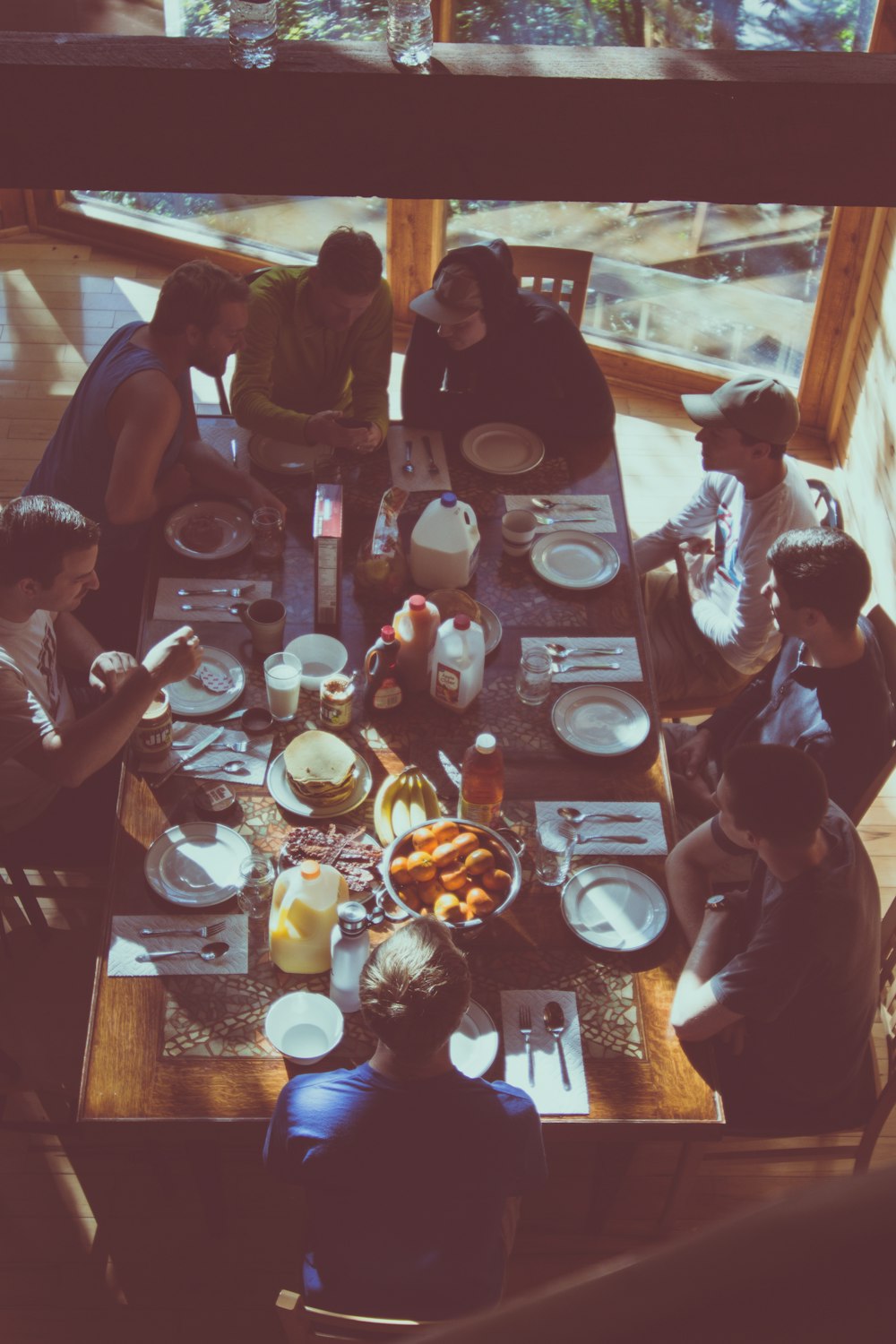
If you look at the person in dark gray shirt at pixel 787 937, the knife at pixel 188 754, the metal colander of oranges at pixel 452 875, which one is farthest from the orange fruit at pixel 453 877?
the knife at pixel 188 754

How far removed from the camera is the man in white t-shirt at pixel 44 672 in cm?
247

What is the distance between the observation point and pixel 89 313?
5566 millimetres

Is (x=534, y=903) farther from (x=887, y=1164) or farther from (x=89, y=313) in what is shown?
(x=89, y=313)

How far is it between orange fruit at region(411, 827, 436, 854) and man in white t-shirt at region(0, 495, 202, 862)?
624mm

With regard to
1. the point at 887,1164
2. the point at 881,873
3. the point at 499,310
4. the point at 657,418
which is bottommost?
the point at 881,873

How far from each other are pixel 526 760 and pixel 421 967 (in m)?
0.88

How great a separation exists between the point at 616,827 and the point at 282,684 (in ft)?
2.61

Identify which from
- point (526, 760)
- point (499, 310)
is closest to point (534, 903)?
point (526, 760)

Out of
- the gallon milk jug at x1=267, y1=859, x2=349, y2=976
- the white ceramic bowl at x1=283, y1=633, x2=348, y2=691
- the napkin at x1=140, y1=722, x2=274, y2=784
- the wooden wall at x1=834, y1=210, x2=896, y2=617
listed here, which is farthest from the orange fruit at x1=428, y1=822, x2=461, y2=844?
the wooden wall at x1=834, y1=210, x2=896, y2=617

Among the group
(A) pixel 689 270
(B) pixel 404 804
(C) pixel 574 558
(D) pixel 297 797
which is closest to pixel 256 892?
(D) pixel 297 797

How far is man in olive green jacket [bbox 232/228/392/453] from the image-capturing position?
3.30 meters

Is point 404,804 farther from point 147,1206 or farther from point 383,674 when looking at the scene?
point 147,1206

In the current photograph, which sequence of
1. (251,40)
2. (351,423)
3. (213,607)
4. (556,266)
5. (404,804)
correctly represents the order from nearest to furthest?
(251,40) → (404,804) → (213,607) → (351,423) → (556,266)

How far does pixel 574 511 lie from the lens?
130 inches
